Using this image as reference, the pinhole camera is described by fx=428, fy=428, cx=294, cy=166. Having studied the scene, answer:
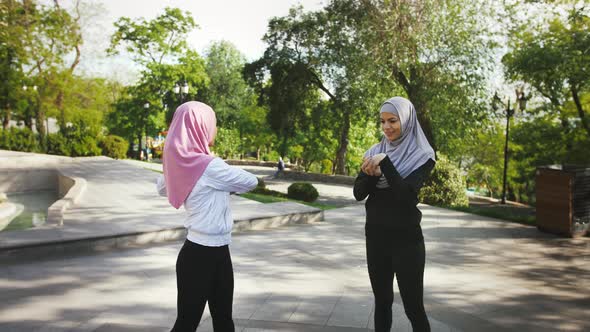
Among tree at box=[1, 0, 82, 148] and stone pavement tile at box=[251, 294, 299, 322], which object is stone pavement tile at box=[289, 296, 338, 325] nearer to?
stone pavement tile at box=[251, 294, 299, 322]

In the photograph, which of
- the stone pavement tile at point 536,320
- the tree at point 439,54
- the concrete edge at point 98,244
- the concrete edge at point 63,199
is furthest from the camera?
the tree at point 439,54

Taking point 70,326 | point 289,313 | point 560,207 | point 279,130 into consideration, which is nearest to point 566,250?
point 560,207

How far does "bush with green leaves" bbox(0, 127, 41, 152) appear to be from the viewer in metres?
26.6

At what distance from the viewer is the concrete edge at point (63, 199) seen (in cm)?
805

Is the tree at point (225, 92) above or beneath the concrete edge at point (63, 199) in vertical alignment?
above

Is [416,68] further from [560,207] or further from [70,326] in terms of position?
[70,326]

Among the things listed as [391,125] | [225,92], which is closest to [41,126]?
[225,92]

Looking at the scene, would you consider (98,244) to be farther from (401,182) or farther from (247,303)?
(401,182)

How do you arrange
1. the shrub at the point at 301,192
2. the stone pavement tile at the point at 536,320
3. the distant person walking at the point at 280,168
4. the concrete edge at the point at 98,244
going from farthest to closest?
the distant person walking at the point at 280,168 < the shrub at the point at 301,192 < the concrete edge at the point at 98,244 < the stone pavement tile at the point at 536,320

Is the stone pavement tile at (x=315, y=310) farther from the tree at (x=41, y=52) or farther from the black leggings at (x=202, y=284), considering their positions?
the tree at (x=41, y=52)

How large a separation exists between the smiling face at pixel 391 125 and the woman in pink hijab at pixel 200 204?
102cm

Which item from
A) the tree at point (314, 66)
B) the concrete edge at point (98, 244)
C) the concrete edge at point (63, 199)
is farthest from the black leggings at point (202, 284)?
the tree at point (314, 66)

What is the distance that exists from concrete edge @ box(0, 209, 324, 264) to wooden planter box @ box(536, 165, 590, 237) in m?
5.49

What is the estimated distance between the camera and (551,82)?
14.8 meters
